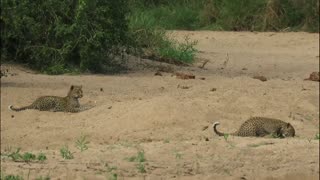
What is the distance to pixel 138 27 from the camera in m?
19.1

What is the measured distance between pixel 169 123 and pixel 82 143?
150cm

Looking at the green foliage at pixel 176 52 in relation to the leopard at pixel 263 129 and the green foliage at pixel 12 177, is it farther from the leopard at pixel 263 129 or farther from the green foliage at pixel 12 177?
the green foliage at pixel 12 177

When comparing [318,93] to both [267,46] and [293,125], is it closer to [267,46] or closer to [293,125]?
[293,125]

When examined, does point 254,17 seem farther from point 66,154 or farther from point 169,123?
point 66,154

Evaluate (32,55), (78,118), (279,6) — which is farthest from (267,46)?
(78,118)

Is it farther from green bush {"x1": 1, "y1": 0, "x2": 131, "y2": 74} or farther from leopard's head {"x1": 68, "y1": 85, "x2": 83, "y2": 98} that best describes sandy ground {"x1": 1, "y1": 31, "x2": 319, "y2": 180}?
green bush {"x1": 1, "y1": 0, "x2": 131, "y2": 74}

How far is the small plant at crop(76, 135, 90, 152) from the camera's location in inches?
385

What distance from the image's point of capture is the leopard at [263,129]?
436 inches

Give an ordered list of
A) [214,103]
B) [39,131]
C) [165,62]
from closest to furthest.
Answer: [39,131]
[214,103]
[165,62]

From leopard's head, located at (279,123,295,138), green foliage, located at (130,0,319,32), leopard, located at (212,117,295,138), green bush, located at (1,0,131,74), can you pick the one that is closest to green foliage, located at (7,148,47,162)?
leopard, located at (212,117,295,138)

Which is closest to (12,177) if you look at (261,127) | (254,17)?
(261,127)

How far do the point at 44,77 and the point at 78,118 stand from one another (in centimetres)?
324

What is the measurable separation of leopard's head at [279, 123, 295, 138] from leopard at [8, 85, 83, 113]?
2.92 metres

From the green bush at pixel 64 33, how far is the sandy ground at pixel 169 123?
0.40 meters
